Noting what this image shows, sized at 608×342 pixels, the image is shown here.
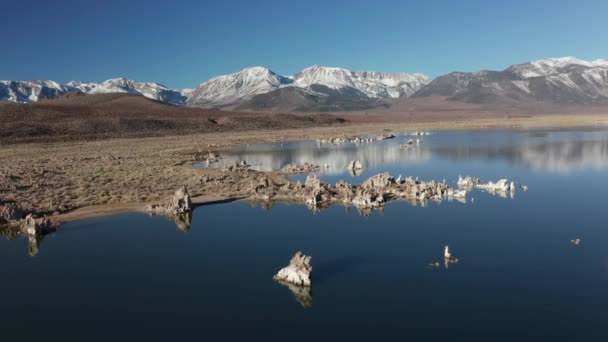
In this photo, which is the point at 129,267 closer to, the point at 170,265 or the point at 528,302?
the point at 170,265

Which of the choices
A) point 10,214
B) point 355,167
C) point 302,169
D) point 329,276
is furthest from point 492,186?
point 10,214

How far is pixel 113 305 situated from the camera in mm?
14969

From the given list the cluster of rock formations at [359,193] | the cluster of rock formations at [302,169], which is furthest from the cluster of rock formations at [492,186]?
the cluster of rock formations at [302,169]

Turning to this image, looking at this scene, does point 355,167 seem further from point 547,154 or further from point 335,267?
point 335,267

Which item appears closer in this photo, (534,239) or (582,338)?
(582,338)

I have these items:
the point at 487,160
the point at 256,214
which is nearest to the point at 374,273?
the point at 256,214

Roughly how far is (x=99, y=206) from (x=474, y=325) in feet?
78.0

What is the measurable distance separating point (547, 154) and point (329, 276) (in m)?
45.0

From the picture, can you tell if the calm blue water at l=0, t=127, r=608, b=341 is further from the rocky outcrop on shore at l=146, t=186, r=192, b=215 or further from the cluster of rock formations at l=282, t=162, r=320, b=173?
the cluster of rock formations at l=282, t=162, r=320, b=173

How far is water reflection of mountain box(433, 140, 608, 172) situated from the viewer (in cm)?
4412

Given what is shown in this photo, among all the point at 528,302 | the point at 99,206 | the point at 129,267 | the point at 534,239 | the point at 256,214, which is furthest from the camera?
the point at 99,206

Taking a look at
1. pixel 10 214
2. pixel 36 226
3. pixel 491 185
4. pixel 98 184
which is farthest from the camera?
pixel 98 184

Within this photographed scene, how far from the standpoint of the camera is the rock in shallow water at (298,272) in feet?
52.3

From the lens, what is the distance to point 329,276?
16.7 m
